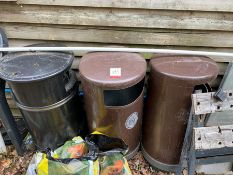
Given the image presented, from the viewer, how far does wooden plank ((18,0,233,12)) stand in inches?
92.7

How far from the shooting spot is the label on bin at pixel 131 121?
2.37 m

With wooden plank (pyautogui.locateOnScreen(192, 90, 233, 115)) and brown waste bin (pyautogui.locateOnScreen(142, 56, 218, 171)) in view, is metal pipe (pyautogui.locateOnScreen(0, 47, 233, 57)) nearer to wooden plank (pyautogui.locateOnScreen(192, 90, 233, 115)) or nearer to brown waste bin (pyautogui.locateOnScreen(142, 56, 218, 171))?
brown waste bin (pyautogui.locateOnScreen(142, 56, 218, 171))

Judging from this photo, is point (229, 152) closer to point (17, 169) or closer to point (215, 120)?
point (215, 120)

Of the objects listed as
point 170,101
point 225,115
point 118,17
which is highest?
point 118,17

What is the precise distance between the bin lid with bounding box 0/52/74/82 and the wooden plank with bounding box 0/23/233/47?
313mm

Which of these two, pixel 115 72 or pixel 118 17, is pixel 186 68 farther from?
pixel 118 17

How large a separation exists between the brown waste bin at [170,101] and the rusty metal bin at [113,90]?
0.15 meters

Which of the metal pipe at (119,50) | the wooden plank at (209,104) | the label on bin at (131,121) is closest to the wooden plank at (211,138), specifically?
the wooden plank at (209,104)

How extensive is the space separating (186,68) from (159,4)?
652mm

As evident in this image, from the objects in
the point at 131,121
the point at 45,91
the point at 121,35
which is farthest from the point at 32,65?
the point at 131,121

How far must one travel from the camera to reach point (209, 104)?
201cm

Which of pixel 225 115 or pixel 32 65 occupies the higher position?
pixel 32 65

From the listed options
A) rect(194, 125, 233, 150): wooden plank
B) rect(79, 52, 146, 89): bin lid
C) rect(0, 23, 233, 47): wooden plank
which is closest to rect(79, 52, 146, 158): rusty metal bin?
rect(79, 52, 146, 89): bin lid

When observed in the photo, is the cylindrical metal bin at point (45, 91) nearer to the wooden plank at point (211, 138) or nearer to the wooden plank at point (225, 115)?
A: the wooden plank at point (211, 138)
